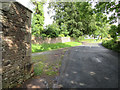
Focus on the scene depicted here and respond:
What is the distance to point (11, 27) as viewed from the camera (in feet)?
10.2

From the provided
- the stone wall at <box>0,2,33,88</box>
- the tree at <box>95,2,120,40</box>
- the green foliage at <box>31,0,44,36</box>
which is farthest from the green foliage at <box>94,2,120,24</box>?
the green foliage at <box>31,0,44,36</box>

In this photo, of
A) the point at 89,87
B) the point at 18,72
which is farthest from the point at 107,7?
the point at 18,72

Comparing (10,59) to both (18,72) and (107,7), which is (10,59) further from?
(107,7)

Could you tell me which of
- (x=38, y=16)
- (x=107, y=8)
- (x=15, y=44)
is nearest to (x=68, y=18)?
(x=38, y=16)

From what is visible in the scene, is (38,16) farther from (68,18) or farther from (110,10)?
(110,10)

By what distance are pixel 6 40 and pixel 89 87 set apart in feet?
13.2

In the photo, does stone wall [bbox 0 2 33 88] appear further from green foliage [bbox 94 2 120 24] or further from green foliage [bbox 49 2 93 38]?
green foliage [bbox 49 2 93 38]

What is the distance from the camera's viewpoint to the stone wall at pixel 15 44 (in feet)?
9.48

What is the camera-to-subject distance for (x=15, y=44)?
3379mm

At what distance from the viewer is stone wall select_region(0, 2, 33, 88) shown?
289cm

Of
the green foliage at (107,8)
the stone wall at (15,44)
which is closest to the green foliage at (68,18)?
the green foliage at (107,8)

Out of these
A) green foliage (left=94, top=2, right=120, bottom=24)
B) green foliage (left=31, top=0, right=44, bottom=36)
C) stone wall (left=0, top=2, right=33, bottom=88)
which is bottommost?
stone wall (left=0, top=2, right=33, bottom=88)

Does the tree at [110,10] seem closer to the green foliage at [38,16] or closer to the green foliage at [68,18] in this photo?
the green foliage at [38,16]

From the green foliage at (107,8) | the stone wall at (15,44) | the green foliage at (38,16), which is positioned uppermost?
the green foliage at (38,16)
